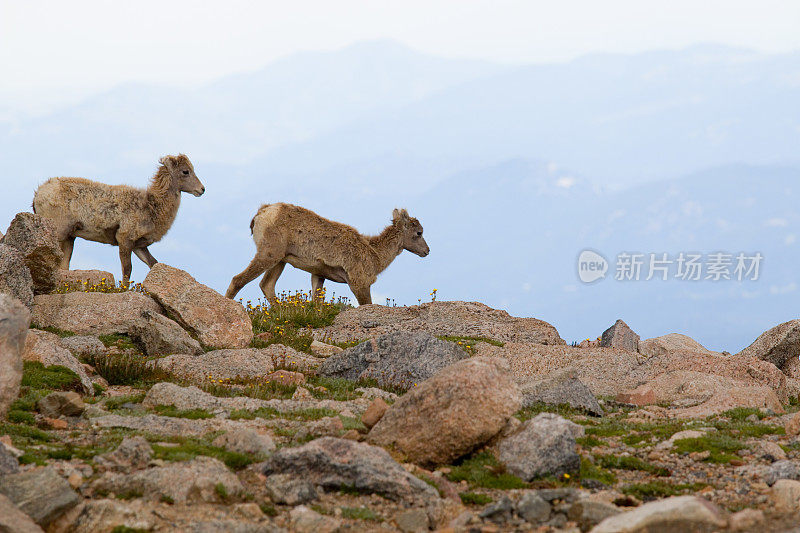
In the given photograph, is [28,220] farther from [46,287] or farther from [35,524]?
[35,524]

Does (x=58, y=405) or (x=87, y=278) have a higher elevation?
(x=87, y=278)

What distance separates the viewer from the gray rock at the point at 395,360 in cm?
1659

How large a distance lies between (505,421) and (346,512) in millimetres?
3042

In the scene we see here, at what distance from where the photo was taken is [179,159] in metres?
26.7

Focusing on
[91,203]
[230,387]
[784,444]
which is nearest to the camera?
[784,444]

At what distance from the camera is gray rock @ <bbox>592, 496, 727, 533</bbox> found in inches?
267

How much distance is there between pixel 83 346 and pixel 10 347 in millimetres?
6094

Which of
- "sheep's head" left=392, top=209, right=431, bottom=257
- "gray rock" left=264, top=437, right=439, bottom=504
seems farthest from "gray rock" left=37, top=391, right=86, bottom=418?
"sheep's head" left=392, top=209, right=431, bottom=257

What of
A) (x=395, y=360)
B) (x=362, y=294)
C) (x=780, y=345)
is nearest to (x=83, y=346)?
(x=395, y=360)

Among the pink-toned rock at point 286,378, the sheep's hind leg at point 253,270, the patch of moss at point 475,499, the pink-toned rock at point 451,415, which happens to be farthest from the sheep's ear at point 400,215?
the patch of moss at point 475,499

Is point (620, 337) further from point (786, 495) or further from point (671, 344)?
Answer: point (786, 495)

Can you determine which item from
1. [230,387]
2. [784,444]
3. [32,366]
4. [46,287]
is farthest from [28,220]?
[784,444]

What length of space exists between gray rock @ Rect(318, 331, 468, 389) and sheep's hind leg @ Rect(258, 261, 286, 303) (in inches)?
363

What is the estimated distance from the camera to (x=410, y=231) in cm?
2769
